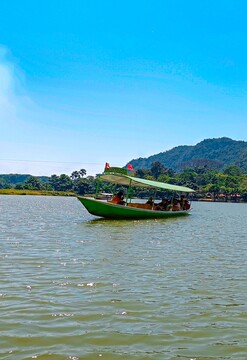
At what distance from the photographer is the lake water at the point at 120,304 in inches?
255

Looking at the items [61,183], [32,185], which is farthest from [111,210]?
[61,183]

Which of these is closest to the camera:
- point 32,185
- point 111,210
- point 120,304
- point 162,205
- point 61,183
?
point 120,304

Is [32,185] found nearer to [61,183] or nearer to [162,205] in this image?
[61,183]

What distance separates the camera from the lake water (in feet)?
21.3

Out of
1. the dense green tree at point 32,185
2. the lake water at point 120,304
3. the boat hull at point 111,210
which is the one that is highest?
the dense green tree at point 32,185

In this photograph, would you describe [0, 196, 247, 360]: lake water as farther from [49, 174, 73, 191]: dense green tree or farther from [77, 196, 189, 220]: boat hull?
[49, 174, 73, 191]: dense green tree

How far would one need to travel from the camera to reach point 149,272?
40.2ft

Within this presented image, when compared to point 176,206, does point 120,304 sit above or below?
below

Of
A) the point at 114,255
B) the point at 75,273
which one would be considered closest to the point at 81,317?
the point at 75,273

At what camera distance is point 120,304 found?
8820 mm

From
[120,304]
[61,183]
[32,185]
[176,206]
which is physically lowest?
[120,304]

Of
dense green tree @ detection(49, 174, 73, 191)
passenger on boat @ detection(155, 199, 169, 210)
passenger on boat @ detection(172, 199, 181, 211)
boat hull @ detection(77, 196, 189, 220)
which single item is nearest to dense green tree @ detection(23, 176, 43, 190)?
dense green tree @ detection(49, 174, 73, 191)

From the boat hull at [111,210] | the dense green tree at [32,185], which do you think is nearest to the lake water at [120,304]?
the boat hull at [111,210]

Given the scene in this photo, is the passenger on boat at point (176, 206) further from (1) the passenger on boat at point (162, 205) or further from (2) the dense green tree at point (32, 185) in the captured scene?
(2) the dense green tree at point (32, 185)
